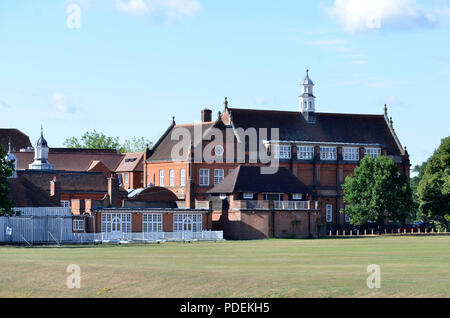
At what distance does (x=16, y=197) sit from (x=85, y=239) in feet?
35.7

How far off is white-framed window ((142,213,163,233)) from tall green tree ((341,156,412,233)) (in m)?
25.7

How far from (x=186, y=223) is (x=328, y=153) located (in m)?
36.0

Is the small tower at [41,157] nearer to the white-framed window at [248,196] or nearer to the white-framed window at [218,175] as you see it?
the white-framed window at [218,175]

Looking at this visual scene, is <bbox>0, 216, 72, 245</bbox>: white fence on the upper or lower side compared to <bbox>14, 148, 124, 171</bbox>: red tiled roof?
lower

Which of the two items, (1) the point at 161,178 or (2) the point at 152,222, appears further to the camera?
(1) the point at 161,178

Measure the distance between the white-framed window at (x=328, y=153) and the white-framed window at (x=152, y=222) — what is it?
36858 mm

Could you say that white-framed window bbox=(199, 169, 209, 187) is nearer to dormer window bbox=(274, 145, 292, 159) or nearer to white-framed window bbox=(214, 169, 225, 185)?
white-framed window bbox=(214, 169, 225, 185)

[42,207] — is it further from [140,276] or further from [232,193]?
[140,276]

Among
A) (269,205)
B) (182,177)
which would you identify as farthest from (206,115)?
(269,205)

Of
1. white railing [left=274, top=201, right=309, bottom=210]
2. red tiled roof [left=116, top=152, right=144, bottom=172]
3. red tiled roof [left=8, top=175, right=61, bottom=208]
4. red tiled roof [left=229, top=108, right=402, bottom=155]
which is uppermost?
red tiled roof [left=229, top=108, right=402, bottom=155]

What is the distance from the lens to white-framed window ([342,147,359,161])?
12701 centimetres

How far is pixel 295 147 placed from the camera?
123 metres

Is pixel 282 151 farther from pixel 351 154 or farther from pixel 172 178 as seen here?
pixel 172 178

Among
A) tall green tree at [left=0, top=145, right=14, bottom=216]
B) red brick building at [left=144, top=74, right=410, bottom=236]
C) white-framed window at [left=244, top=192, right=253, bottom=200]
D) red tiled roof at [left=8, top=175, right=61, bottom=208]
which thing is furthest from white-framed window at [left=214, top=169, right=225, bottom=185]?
tall green tree at [left=0, top=145, right=14, bottom=216]
